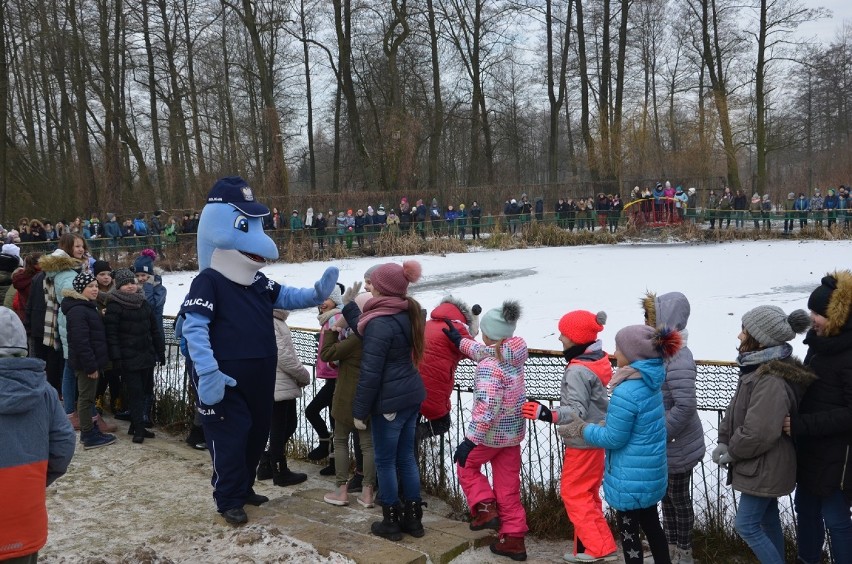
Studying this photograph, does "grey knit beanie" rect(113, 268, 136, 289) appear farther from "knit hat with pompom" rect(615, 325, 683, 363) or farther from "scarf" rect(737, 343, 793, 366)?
"scarf" rect(737, 343, 793, 366)

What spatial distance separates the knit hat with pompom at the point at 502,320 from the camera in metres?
4.13

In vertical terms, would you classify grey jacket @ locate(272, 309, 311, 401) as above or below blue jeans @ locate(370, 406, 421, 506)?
above

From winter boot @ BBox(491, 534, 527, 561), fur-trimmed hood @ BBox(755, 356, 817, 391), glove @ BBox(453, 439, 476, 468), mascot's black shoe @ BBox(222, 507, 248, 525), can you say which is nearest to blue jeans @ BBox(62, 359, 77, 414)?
mascot's black shoe @ BBox(222, 507, 248, 525)

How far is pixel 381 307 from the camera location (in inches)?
165

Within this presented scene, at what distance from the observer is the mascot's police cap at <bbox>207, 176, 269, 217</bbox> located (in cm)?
453

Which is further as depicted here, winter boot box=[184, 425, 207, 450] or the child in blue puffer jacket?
winter boot box=[184, 425, 207, 450]

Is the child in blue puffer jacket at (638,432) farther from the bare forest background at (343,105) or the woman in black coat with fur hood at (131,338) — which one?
the bare forest background at (343,105)

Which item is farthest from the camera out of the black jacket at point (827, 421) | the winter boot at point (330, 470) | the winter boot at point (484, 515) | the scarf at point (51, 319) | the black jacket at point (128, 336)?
the scarf at point (51, 319)

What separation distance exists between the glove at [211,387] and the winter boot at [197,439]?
2.16 m

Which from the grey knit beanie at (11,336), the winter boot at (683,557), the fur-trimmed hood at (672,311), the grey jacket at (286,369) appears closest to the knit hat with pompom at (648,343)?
the fur-trimmed hood at (672,311)

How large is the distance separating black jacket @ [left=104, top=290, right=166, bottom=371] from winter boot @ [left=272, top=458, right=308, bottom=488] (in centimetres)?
172

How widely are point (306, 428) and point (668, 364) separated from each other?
342cm

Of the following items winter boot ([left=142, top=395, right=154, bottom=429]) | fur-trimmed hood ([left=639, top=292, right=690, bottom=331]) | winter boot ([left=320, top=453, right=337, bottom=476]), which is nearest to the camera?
fur-trimmed hood ([left=639, top=292, right=690, bottom=331])

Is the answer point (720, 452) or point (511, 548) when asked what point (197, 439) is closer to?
point (511, 548)
